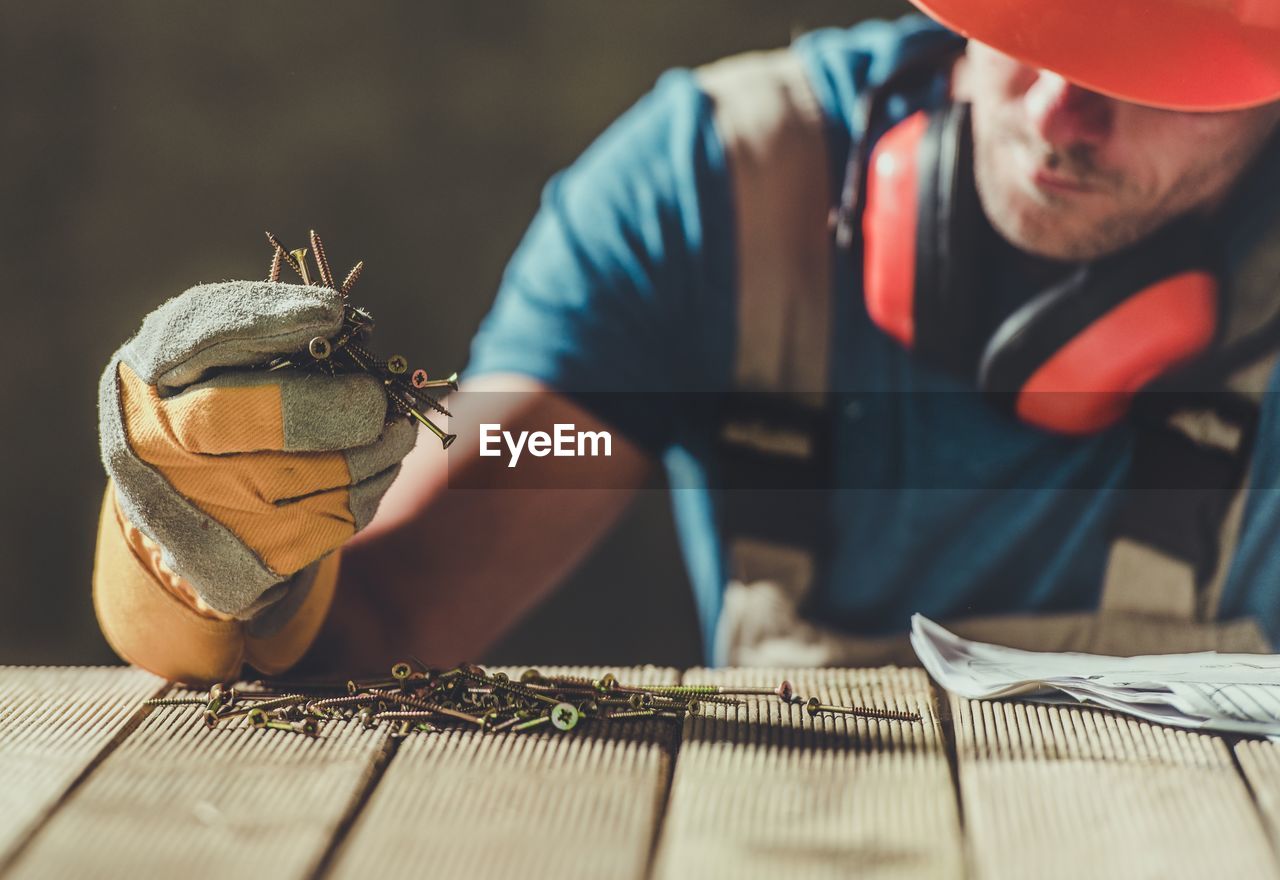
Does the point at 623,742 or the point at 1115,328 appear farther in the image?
the point at 1115,328

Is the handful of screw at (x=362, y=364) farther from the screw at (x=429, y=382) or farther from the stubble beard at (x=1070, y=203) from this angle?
the stubble beard at (x=1070, y=203)

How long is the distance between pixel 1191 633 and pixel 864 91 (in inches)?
35.2

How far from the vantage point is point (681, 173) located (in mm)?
1589

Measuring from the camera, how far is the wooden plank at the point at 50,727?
0.93m

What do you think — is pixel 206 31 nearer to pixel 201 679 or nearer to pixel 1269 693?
pixel 201 679

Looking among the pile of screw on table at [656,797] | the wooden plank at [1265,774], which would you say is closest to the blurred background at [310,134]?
the pile of screw on table at [656,797]

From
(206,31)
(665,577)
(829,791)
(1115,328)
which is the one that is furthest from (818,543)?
(206,31)

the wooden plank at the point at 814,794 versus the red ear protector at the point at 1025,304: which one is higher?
the red ear protector at the point at 1025,304

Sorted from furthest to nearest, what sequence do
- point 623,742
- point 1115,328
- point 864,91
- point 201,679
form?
point 864,91, point 1115,328, point 201,679, point 623,742

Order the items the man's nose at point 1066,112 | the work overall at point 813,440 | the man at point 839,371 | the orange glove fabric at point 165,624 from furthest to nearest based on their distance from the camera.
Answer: the work overall at point 813,440, the man at point 839,371, the man's nose at point 1066,112, the orange glove fabric at point 165,624

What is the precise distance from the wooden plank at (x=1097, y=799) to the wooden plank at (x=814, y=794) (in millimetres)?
32

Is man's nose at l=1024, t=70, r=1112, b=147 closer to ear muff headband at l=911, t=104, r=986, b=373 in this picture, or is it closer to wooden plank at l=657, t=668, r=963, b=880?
ear muff headband at l=911, t=104, r=986, b=373

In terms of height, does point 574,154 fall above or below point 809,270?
above

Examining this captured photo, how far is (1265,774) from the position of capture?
3.12 feet
